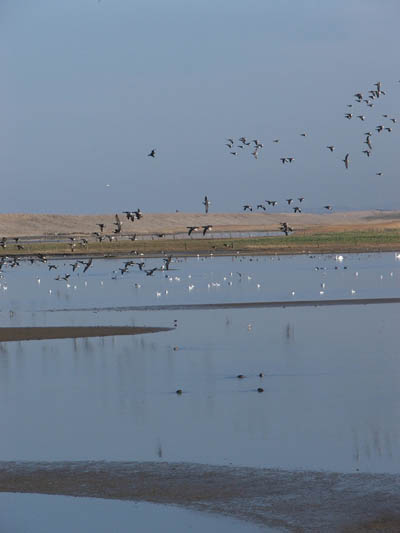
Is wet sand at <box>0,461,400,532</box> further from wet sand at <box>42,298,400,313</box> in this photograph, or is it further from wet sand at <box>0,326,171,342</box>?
wet sand at <box>42,298,400,313</box>

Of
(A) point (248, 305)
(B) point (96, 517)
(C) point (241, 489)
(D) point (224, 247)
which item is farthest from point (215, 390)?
(D) point (224, 247)

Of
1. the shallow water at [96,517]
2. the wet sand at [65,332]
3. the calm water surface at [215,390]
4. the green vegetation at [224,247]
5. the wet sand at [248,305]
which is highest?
the green vegetation at [224,247]

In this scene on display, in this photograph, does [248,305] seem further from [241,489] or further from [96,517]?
[96,517]

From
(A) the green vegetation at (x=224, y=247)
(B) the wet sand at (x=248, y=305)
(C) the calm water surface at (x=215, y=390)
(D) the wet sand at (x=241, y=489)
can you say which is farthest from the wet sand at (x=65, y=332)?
(A) the green vegetation at (x=224, y=247)

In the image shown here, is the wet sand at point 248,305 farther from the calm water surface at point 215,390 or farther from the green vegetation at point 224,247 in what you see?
the green vegetation at point 224,247

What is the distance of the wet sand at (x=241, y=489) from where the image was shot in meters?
17.9

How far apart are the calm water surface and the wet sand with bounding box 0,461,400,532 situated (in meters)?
0.71

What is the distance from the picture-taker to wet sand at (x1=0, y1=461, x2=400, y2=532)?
17.9 metres

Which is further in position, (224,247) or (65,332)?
(224,247)

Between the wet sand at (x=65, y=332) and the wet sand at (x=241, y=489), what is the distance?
23.0 m

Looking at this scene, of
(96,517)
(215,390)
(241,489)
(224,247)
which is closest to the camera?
(96,517)

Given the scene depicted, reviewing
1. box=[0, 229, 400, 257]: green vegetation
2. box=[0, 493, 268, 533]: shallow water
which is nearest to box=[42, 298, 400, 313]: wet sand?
box=[0, 493, 268, 533]: shallow water

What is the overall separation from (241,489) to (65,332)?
27345mm

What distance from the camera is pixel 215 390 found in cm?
2908
